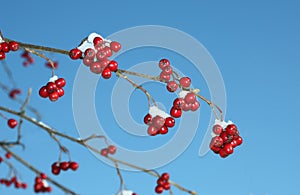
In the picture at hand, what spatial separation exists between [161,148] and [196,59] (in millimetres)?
559

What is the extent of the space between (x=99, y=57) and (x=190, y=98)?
0.49 meters

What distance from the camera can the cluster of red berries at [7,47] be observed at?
185cm

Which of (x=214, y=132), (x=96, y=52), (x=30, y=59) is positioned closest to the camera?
(x=96, y=52)

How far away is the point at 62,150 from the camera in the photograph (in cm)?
228

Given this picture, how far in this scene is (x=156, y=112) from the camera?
204 cm

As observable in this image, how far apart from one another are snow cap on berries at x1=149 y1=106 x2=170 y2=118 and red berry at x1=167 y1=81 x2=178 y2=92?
6.3 inches

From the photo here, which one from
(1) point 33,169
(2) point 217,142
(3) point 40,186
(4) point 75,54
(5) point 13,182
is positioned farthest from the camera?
(5) point 13,182

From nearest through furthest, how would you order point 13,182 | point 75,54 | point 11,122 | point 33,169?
1. point 75,54
2. point 33,169
3. point 11,122
4. point 13,182

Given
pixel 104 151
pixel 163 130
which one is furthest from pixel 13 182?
pixel 163 130

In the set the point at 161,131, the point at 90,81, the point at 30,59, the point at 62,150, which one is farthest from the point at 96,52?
the point at 30,59

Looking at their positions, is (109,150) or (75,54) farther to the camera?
(109,150)

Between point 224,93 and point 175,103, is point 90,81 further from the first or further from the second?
point 224,93

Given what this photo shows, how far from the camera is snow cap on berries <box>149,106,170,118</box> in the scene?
2.01 m

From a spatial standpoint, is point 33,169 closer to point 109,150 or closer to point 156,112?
point 109,150
